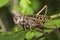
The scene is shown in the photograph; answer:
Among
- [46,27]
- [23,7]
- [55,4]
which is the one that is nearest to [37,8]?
[55,4]

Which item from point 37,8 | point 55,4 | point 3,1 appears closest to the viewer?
point 3,1

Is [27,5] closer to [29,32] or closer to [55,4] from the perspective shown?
[29,32]

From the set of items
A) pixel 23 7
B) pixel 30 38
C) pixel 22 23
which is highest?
pixel 23 7

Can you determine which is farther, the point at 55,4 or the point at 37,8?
the point at 55,4

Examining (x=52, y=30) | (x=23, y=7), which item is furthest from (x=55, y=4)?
(x=52, y=30)

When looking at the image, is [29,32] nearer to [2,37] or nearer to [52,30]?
[52,30]

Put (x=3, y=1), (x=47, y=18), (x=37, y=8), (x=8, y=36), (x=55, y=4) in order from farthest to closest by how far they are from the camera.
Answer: (x=55, y=4), (x=37, y=8), (x=3, y=1), (x=47, y=18), (x=8, y=36)

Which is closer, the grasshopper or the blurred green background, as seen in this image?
the blurred green background

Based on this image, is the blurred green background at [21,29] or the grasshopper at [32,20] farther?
the grasshopper at [32,20]

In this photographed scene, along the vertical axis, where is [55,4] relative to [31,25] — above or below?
above
